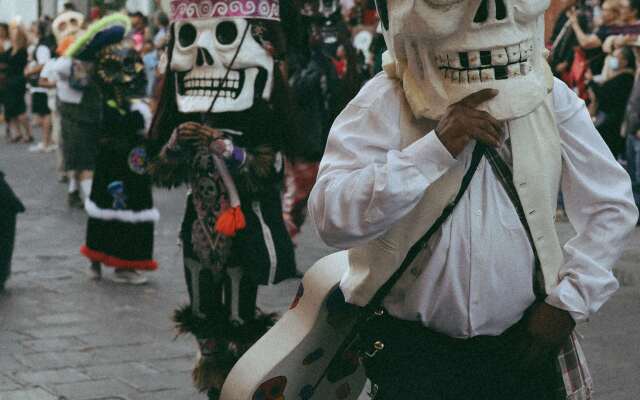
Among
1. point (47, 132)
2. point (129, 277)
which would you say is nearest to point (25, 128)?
point (47, 132)

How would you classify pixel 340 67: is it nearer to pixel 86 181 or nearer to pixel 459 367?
pixel 86 181

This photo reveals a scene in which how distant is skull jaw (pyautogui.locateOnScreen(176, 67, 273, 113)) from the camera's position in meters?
5.20

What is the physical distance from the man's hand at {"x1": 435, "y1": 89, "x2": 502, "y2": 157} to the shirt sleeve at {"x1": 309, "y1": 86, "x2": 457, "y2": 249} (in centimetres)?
3

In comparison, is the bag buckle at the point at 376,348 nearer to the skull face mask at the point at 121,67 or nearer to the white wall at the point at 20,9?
the skull face mask at the point at 121,67

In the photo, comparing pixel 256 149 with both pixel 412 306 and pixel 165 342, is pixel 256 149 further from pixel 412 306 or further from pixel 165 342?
pixel 412 306

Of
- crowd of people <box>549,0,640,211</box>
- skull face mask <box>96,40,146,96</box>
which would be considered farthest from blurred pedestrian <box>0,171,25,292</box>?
crowd of people <box>549,0,640,211</box>

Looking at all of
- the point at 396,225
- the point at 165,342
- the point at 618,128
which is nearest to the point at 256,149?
the point at 165,342

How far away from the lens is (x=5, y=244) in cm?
802

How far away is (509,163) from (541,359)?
49 cm

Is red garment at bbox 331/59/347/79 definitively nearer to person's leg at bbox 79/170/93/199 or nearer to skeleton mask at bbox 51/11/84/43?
person's leg at bbox 79/170/93/199

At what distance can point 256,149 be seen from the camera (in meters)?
5.23

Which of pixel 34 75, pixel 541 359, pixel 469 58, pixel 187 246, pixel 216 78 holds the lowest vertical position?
pixel 34 75

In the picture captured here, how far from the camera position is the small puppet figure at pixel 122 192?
329 inches

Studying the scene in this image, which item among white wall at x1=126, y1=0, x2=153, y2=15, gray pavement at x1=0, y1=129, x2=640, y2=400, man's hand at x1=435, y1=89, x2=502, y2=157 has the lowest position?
white wall at x1=126, y1=0, x2=153, y2=15
